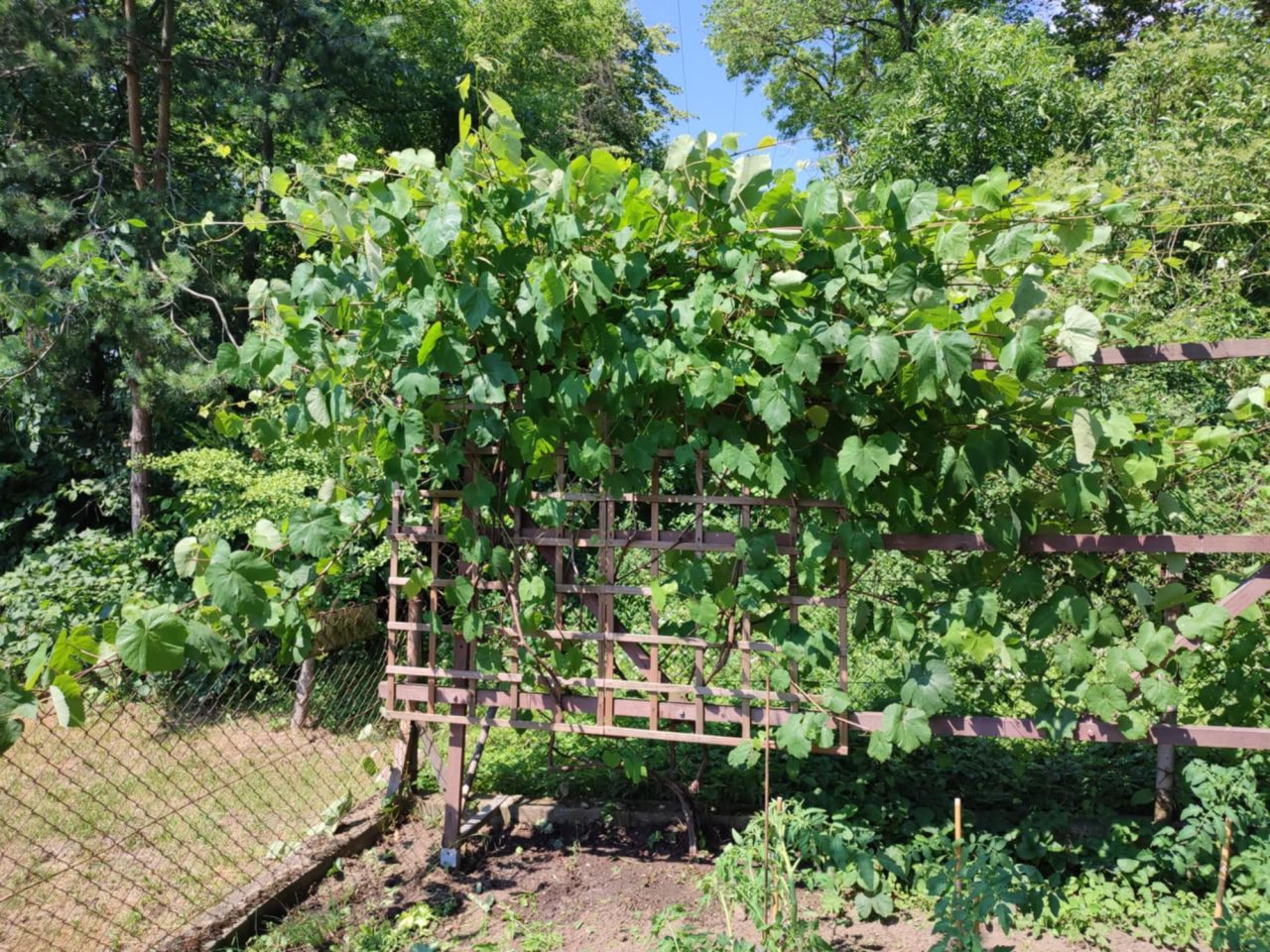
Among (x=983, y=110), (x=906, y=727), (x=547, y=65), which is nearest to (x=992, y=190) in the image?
(x=906, y=727)

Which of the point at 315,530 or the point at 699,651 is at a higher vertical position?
the point at 315,530

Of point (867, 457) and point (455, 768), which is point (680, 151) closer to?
point (867, 457)

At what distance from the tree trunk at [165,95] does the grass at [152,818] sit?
10.9ft

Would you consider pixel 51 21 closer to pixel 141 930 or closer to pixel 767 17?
pixel 141 930

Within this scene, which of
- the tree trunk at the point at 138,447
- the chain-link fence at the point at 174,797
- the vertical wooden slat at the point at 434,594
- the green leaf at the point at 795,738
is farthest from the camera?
the tree trunk at the point at 138,447

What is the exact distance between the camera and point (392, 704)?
9.16ft

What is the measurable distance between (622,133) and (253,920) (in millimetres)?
14682

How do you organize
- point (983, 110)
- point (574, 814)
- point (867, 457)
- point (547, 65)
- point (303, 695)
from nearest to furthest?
point (867, 457) < point (574, 814) < point (303, 695) < point (983, 110) < point (547, 65)

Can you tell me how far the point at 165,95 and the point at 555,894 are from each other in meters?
5.51

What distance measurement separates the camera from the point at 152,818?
3236 mm

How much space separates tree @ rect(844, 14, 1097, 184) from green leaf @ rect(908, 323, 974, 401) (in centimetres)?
664

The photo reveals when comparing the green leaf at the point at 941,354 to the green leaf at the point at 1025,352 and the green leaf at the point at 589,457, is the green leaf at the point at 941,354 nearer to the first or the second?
the green leaf at the point at 1025,352

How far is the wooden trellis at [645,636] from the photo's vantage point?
2.32 meters

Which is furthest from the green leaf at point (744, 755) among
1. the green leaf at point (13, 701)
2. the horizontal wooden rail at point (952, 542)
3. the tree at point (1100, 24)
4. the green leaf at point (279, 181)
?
the tree at point (1100, 24)
